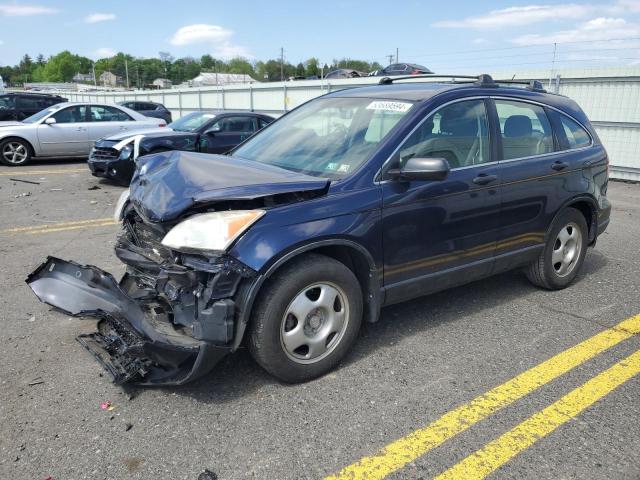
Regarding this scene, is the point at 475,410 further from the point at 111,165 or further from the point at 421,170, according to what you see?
the point at 111,165

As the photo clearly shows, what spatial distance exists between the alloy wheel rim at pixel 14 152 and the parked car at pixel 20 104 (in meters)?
4.48


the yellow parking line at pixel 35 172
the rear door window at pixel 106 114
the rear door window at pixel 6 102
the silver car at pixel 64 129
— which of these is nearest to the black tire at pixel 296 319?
the yellow parking line at pixel 35 172

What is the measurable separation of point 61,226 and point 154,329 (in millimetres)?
5023

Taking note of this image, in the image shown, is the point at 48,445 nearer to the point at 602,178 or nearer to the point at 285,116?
the point at 285,116

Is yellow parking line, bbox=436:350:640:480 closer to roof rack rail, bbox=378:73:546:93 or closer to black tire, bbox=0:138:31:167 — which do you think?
roof rack rail, bbox=378:73:546:93

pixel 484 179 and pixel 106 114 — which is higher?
pixel 106 114

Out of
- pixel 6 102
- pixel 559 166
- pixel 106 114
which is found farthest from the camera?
pixel 6 102

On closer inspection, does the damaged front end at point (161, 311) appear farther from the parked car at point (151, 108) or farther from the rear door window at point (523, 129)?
the parked car at point (151, 108)

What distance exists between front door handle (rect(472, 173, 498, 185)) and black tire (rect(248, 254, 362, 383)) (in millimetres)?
1296

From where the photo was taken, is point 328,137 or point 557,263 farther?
point 557,263

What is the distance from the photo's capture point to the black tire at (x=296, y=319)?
2.95 m

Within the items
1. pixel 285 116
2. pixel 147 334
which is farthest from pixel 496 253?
pixel 147 334

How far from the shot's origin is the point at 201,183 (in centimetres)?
305

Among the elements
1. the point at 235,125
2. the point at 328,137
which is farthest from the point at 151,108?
the point at 328,137
